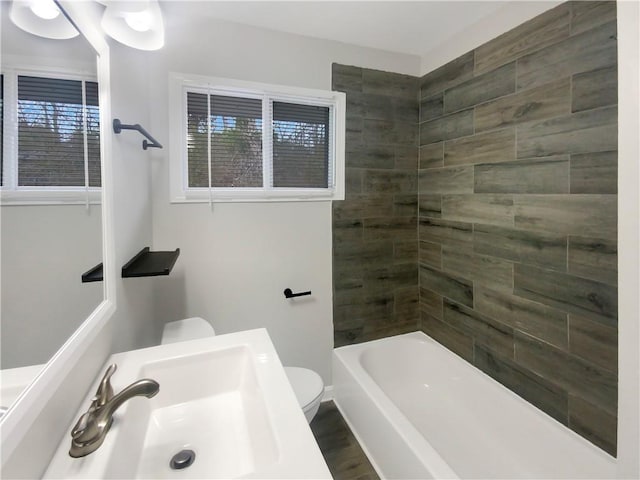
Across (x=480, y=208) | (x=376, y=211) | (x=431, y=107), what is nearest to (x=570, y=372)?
(x=480, y=208)

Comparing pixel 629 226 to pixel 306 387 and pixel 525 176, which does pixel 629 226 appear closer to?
pixel 525 176

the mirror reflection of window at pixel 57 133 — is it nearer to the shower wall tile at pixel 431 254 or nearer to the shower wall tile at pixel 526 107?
the shower wall tile at pixel 526 107

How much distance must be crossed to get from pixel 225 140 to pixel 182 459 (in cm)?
176

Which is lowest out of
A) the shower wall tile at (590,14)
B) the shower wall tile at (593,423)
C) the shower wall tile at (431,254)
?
the shower wall tile at (593,423)

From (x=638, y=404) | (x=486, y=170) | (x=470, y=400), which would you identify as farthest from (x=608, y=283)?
(x=470, y=400)

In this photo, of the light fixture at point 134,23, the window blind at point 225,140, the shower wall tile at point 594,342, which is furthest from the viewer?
the window blind at point 225,140

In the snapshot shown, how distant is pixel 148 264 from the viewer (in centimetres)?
146

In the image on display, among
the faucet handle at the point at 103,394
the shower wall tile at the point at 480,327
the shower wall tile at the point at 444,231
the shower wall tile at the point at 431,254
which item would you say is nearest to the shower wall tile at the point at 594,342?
the shower wall tile at the point at 480,327

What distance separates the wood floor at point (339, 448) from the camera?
67.8 inches

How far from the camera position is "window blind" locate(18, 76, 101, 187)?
24.5 inches

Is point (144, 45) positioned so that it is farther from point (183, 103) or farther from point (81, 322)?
point (81, 322)

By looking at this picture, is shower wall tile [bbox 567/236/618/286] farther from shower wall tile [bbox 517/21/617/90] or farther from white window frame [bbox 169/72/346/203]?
white window frame [bbox 169/72/346/203]

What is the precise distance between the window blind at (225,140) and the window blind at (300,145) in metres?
0.14

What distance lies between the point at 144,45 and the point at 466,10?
183 centimetres
